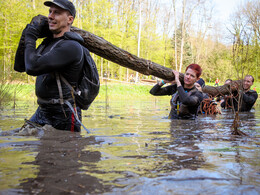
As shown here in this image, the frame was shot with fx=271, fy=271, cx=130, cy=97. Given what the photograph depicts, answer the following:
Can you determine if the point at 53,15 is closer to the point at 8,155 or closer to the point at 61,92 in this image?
the point at 61,92

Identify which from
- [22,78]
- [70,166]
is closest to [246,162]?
[70,166]

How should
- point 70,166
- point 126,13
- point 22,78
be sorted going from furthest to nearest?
point 126,13 < point 22,78 < point 70,166

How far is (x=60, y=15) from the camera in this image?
347 cm

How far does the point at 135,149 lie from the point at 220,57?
5309 centimetres

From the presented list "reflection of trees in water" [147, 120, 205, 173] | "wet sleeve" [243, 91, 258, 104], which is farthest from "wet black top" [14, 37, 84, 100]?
"wet sleeve" [243, 91, 258, 104]

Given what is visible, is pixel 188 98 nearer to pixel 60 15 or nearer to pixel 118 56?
pixel 118 56

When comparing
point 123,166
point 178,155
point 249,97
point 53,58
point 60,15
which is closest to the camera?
point 123,166

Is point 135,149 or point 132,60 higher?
point 132,60

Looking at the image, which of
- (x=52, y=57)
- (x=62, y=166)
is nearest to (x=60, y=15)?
(x=52, y=57)

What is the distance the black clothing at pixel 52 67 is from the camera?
126 inches

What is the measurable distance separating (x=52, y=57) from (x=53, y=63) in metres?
0.07

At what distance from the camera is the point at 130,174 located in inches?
87.4

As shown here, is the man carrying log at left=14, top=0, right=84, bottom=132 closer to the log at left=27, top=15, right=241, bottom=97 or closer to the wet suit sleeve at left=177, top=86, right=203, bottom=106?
the log at left=27, top=15, right=241, bottom=97

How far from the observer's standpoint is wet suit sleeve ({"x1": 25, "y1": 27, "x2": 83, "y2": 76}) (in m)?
3.16
